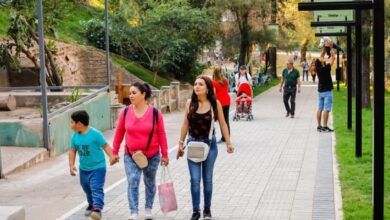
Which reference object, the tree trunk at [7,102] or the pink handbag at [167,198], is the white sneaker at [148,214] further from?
the tree trunk at [7,102]

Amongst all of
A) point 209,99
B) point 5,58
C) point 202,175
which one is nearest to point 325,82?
point 209,99

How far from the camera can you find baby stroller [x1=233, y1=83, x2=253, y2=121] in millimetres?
18922

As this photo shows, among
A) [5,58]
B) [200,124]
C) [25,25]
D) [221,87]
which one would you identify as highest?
[25,25]

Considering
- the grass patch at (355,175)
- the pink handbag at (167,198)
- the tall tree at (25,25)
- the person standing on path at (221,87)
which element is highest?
the tall tree at (25,25)

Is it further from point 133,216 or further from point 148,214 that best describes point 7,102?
point 133,216

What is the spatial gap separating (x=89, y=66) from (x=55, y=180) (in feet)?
59.3

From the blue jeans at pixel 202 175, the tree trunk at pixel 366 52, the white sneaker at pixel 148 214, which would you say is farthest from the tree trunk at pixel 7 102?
the tree trunk at pixel 366 52

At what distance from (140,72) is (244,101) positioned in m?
12.3

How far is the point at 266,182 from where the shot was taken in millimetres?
9711

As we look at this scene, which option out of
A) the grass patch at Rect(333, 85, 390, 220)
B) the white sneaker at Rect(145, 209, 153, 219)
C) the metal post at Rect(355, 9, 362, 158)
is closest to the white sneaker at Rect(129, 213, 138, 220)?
the white sneaker at Rect(145, 209, 153, 219)

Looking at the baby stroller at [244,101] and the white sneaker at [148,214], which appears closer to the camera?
the white sneaker at [148,214]

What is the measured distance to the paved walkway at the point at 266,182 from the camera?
7.90 meters

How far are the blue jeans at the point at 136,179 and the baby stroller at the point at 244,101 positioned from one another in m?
11.5

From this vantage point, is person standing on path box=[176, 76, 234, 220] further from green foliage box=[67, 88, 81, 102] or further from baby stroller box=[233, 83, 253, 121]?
baby stroller box=[233, 83, 253, 121]
